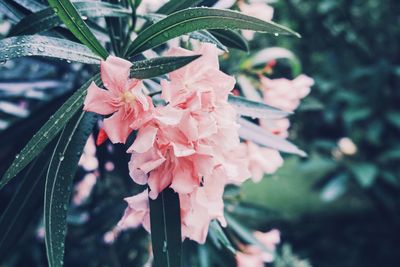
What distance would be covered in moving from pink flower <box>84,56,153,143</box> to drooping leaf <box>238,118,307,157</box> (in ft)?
1.27

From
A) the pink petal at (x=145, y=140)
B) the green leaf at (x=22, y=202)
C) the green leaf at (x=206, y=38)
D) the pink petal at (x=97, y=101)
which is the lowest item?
the green leaf at (x=22, y=202)

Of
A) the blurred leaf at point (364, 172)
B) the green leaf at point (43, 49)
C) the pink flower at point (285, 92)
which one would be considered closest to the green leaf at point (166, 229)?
the green leaf at point (43, 49)

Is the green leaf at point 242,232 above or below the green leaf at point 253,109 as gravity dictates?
below

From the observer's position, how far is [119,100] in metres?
0.64

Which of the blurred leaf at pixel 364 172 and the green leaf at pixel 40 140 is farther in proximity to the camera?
the blurred leaf at pixel 364 172

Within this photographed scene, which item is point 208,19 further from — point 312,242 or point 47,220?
point 312,242

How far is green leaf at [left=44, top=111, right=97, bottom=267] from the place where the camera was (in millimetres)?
649

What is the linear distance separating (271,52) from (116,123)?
0.84m

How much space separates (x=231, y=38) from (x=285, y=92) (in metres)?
0.40

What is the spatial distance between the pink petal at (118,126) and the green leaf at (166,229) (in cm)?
11

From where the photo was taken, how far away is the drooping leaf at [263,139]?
99cm

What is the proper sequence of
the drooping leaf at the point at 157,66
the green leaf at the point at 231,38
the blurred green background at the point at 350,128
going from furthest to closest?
the blurred green background at the point at 350,128 → the green leaf at the point at 231,38 → the drooping leaf at the point at 157,66

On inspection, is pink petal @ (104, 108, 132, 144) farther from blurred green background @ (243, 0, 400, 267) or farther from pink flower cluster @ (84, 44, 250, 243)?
blurred green background @ (243, 0, 400, 267)

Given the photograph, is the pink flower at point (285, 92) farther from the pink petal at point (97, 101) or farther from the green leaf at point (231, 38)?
the pink petal at point (97, 101)
